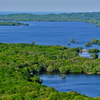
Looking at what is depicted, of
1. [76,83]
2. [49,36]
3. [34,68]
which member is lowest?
[49,36]

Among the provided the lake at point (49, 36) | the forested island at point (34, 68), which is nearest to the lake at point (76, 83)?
the forested island at point (34, 68)

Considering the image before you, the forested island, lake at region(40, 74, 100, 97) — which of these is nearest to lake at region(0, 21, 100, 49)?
the forested island

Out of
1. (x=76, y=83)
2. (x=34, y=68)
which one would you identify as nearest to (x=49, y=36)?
(x=34, y=68)

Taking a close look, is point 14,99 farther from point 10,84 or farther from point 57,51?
point 57,51

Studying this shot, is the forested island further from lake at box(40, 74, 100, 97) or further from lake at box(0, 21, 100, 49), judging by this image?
lake at box(0, 21, 100, 49)

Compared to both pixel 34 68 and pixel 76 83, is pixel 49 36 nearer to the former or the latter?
pixel 34 68

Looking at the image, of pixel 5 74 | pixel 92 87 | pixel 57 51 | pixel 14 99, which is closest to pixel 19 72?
pixel 5 74

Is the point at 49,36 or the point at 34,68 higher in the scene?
the point at 34,68
